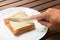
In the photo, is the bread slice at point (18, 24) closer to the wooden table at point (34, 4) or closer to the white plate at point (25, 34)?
the white plate at point (25, 34)

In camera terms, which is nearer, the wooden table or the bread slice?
the bread slice

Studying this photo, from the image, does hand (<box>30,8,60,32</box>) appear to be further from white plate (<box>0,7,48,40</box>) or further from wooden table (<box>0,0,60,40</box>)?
wooden table (<box>0,0,60,40</box>)

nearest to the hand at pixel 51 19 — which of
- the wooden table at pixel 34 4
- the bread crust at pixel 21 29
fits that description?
the bread crust at pixel 21 29

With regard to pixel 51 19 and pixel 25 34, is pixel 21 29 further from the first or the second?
pixel 51 19

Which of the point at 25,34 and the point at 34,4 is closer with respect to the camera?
the point at 25,34

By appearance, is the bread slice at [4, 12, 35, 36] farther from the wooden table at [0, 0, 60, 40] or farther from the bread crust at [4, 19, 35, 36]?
the wooden table at [0, 0, 60, 40]

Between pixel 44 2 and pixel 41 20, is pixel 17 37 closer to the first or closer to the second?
pixel 41 20

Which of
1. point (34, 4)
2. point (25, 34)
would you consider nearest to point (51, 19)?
point (25, 34)

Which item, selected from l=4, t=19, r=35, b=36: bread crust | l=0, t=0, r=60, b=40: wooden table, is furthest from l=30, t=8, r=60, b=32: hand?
l=0, t=0, r=60, b=40: wooden table

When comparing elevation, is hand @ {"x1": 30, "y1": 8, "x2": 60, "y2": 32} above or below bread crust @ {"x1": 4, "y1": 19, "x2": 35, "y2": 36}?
above
